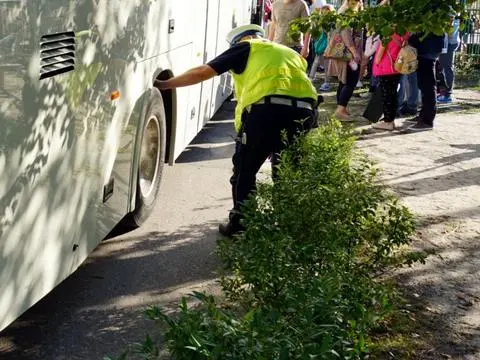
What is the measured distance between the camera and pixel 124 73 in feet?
17.7

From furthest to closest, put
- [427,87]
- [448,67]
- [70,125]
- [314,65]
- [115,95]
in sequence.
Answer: [314,65], [448,67], [427,87], [115,95], [70,125]

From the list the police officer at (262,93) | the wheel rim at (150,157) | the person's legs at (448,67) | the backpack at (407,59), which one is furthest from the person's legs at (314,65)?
the police officer at (262,93)

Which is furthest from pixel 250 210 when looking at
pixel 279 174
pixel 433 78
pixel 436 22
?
pixel 433 78

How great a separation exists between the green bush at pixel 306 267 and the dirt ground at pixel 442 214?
0.39 metres

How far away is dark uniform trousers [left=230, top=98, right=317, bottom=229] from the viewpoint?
20.5 ft

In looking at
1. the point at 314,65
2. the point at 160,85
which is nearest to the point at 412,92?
the point at 314,65

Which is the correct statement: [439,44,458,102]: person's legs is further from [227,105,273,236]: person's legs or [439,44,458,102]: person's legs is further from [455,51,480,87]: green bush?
[227,105,273,236]: person's legs

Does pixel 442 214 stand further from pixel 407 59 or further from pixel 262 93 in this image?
pixel 407 59

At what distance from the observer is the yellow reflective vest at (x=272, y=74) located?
6219 millimetres

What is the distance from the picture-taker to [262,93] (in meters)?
6.25

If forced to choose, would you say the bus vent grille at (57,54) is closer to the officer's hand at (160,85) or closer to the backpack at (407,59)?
the officer's hand at (160,85)

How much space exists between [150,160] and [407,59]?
4855mm

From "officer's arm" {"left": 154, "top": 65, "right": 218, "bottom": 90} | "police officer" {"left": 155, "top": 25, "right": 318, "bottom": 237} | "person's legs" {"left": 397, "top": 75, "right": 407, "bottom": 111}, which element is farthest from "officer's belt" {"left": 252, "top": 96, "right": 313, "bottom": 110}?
"person's legs" {"left": 397, "top": 75, "right": 407, "bottom": 111}

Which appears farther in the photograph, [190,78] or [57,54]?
[190,78]
